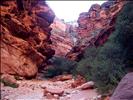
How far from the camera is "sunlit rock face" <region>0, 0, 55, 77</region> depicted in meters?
21.4

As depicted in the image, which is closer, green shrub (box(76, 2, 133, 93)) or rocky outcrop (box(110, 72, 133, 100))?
rocky outcrop (box(110, 72, 133, 100))

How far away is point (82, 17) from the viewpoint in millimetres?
47531

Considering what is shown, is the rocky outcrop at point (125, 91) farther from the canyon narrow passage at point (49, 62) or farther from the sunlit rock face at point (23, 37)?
the sunlit rock face at point (23, 37)

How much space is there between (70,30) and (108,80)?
52.8m

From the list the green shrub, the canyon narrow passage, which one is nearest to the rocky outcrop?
the canyon narrow passage

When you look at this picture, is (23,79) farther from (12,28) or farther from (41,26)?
(41,26)

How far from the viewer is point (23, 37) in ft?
77.0

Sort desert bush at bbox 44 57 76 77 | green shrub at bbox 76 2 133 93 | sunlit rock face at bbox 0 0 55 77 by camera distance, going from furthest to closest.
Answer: desert bush at bbox 44 57 76 77
sunlit rock face at bbox 0 0 55 77
green shrub at bbox 76 2 133 93

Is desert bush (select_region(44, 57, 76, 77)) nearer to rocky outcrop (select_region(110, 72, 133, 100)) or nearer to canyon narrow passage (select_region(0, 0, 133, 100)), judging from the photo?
canyon narrow passage (select_region(0, 0, 133, 100))

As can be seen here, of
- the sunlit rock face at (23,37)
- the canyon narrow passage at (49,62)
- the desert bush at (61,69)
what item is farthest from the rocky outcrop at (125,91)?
the desert bush at (61,69)

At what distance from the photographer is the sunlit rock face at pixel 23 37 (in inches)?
843

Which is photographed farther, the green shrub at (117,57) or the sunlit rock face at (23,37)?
the sunlit rock face at (23,37)

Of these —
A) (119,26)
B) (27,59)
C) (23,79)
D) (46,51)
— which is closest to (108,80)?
(119,26)

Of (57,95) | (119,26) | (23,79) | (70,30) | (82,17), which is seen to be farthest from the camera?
(70,30)
